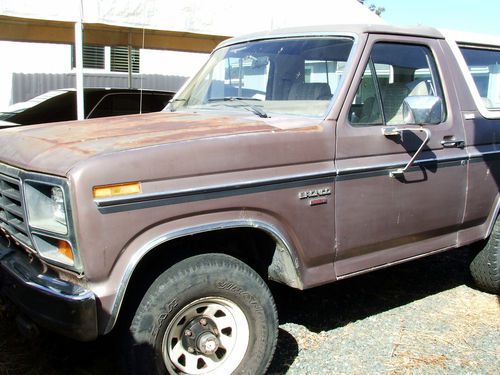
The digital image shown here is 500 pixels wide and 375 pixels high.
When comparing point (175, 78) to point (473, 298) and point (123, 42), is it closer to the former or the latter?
point (123, 42)

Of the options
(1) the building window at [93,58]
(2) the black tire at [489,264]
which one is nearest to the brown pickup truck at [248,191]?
(2) the black tire at [489,264]

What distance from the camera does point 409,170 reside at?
333 cm

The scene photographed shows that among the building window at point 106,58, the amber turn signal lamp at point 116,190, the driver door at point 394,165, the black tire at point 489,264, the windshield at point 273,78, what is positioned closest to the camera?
the amber turn signal lamp at point 116,190

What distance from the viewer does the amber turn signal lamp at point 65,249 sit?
94.6 inches

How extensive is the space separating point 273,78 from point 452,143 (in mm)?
1278

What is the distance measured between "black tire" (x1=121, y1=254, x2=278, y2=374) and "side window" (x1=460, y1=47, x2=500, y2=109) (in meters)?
2.38

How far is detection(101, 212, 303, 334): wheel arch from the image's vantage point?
2.39 m

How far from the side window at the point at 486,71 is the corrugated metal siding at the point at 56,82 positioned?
11.3 m

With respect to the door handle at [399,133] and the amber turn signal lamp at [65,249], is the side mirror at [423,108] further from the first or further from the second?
the amber turn signal lamp at [65,249]

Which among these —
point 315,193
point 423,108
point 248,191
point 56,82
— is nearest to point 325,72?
point 423,108

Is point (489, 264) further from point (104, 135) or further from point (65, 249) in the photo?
point (65, 249)

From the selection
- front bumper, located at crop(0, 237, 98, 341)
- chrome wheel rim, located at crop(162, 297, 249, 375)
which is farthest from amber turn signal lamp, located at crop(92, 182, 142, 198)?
chrome wheel rim, located at crop(162, 297, 249, 375)

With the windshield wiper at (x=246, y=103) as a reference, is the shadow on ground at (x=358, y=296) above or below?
below

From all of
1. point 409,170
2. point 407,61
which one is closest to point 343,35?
point 407,61
